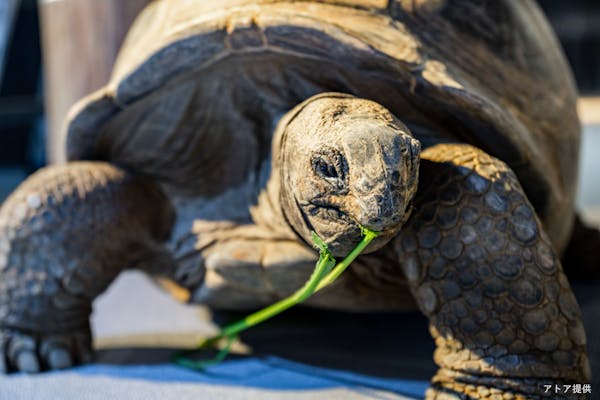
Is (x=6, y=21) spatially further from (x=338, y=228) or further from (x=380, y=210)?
(x=380, y=210)

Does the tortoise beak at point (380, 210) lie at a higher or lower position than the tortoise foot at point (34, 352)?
higher

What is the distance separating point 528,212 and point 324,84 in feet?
2.14

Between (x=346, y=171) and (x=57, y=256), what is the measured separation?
1.13 metres

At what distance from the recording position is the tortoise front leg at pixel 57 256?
80.4 inches

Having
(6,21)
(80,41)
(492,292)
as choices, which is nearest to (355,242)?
(492,292)

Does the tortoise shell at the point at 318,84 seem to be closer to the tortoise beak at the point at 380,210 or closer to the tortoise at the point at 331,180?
the tortoise at the point at 331,180

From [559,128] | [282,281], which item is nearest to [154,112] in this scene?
[282,281]

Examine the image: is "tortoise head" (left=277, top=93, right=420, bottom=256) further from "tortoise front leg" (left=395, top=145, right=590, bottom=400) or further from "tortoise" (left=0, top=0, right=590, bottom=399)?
"tortoise front leg" (left=395, top=145, right=590, bottom=400)

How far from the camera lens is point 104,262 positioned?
6.89ft

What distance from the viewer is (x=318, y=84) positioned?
6.02 ft

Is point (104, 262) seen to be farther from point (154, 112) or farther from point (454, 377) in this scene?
point (454, 377)

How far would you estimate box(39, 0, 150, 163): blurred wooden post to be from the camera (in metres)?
3.26

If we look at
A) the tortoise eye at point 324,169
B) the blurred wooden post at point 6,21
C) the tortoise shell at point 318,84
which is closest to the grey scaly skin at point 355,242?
the tortoise eye at point 324,169

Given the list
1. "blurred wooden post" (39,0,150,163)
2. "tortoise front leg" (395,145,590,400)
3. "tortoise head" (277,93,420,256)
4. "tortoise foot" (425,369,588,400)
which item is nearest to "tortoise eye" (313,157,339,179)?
"tortoise head" (277,93,420,256)
